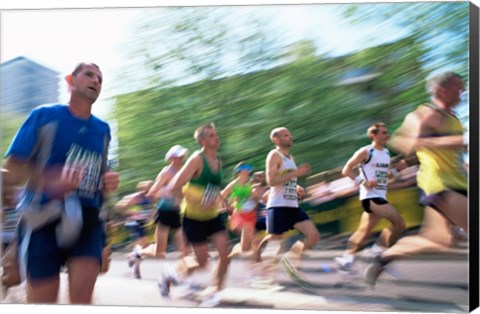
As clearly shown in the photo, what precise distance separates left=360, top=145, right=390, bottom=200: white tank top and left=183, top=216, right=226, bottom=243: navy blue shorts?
3.95 ft

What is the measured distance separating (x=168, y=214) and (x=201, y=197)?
32 cm

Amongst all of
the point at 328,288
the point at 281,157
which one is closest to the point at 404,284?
the point at 328,288

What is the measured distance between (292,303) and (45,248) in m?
2.04

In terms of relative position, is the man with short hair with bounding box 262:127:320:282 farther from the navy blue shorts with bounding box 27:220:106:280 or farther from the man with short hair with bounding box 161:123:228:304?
the navy blue shorts with bounding box 27:220:106:280

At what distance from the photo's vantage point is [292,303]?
963 centimetres

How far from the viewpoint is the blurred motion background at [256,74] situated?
30.9ft

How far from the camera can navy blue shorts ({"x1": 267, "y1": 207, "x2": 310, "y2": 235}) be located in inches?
379

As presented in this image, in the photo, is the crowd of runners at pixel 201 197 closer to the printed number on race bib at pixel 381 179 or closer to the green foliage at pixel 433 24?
the printed number on race bib at pixel 381 179

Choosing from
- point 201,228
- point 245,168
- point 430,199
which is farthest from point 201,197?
point 430,199

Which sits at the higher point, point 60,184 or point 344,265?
point 60,184

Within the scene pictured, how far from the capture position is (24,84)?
10156 millimetres

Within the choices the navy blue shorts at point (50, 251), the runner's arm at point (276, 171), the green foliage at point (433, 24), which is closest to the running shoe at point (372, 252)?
the runner's arm at point (276, 171)

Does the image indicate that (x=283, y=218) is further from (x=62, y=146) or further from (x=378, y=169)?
(x=62, y=146)

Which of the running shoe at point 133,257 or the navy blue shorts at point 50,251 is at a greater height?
the navy blue shorts at point 50,251
